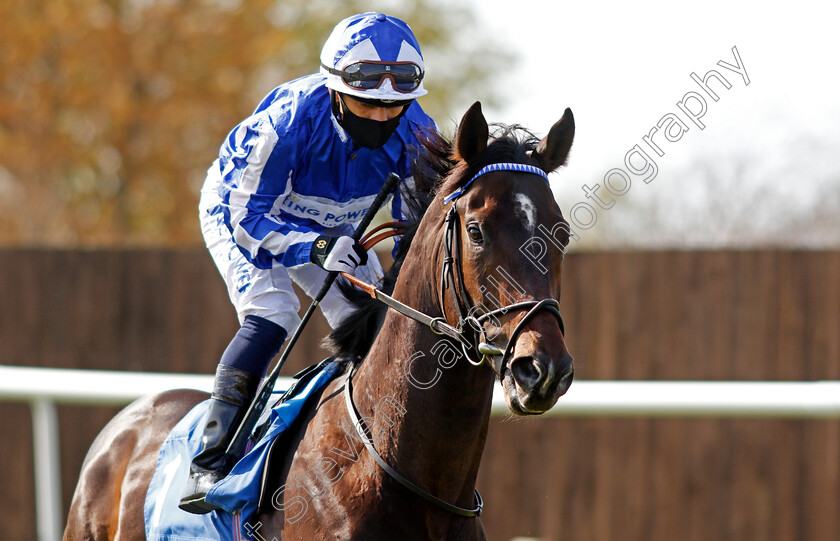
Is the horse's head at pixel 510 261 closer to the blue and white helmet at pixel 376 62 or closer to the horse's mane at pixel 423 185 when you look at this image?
the horse's mane at pixel 423 185

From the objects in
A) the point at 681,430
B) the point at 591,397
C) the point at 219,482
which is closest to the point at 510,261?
the point at 219,482

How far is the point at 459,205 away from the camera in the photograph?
2.32 m

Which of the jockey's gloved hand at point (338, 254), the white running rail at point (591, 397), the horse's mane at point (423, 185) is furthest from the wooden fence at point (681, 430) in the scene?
the jockey's gloved hand at point (338, 254)

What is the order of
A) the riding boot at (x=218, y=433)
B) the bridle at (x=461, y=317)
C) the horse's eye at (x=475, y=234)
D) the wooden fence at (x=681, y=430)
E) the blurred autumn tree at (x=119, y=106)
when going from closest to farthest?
the bridle at (x=461, y=317)
the horse's eye at (x=475, y=234)
the riding boot at (x=218, y=433)
the wooden fence at (x=681, y=430)
the blurred autumn tree at (x=119, y=106)

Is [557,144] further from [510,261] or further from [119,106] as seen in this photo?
[119,106]

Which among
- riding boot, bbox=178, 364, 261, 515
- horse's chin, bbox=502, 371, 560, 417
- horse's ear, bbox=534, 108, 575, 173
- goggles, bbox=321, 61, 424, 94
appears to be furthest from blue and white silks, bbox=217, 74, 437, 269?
horse's chin, bbox=502, 371, 560, 417

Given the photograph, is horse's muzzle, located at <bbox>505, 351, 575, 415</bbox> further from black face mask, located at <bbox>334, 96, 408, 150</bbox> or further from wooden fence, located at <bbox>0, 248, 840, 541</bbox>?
wooden fence, located at <bbox>0, 248, 840, 541</bbox>

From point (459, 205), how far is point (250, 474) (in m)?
1.02

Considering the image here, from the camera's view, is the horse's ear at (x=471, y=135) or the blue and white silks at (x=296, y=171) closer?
the horse's ear at (x=471, y=135)

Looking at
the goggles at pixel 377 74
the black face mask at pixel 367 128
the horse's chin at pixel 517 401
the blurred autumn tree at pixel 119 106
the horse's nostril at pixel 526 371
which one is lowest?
the horse's chin at pixel 517 401

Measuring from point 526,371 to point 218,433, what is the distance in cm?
123

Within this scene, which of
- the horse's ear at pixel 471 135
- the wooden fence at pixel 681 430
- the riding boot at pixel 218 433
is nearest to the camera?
the horse's ear at pixel 471 135

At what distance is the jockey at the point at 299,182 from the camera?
283 centimetres

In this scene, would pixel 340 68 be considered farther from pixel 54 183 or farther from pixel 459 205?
pixel 54 183
